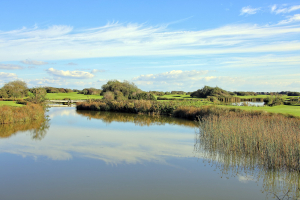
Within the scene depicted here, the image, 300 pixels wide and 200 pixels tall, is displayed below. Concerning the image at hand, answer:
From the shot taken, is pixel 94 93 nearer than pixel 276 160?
No

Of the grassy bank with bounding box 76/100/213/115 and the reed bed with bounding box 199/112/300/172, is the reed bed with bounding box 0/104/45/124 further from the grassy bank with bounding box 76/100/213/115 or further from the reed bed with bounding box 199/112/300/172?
the reed bed with bounding box 199/112/300/172

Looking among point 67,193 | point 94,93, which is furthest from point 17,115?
point 94,93

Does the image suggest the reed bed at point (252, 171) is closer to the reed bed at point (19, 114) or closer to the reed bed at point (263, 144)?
the reed bed at point (263, 144)

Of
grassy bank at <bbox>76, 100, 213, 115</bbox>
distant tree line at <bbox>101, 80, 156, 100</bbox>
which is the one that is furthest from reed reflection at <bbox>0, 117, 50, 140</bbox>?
distant tree line at <bbox>101, 80, 156, 100</bbox>

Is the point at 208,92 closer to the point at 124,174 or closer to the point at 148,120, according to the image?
the point at 148,120

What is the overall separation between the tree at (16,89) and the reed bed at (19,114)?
19.3 metres

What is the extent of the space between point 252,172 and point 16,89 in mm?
38141

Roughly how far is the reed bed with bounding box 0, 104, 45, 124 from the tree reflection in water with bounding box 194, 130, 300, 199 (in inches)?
501

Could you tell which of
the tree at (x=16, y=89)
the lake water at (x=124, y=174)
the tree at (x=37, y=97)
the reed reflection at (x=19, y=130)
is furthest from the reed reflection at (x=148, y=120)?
the tree at (x=16, y=89)

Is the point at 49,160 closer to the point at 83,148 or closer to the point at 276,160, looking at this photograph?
the point at 83,148

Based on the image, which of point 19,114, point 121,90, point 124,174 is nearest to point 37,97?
point 19,114

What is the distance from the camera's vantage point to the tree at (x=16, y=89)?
35.5 meters

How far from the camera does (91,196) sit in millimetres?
5434

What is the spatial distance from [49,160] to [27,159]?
31.2 inches
